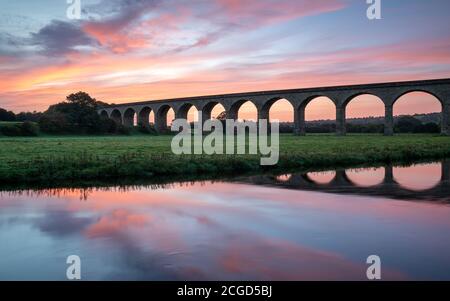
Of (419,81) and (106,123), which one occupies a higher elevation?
(419,81)

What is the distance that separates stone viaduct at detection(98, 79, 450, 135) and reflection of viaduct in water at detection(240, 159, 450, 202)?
2680cm

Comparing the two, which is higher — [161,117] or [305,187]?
[161,117]

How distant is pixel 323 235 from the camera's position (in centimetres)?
754

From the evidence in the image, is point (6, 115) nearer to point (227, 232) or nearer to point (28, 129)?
point (28, 129)

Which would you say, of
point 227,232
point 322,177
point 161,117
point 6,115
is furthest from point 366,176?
point 6,115

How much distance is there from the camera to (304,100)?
49.3 metres

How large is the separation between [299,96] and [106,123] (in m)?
24.3

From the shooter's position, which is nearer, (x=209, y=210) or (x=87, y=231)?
(x=87, y=231)

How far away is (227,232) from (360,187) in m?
6.82

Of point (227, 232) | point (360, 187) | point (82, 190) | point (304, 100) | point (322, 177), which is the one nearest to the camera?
point (227, 232)

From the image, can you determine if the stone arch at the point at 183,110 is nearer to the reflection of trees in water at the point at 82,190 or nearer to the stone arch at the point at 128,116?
the stone arch at the point at 128,116
